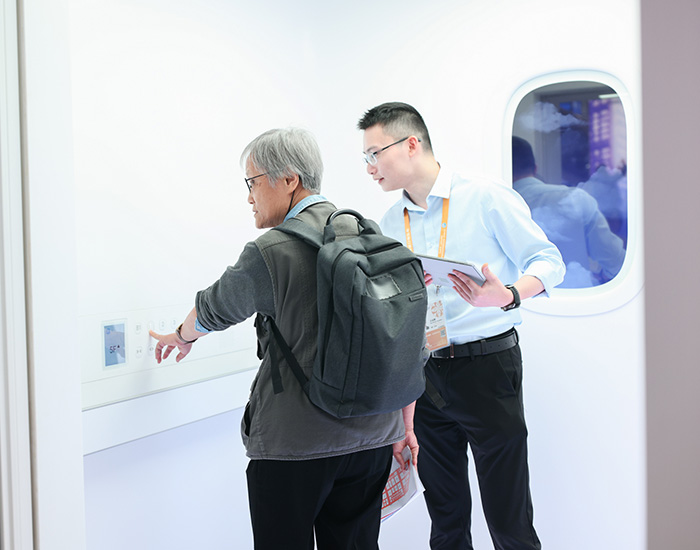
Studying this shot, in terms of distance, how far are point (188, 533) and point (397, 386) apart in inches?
52.0

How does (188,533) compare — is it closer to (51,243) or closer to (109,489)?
(109,489)

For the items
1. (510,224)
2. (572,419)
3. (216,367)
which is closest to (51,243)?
(216,367)

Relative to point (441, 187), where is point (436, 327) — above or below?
below

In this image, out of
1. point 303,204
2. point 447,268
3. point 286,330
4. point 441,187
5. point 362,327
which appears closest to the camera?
point 362,327

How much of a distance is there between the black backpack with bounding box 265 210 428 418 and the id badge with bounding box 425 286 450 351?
0.61 m

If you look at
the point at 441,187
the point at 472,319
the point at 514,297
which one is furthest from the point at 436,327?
the point at 441,187

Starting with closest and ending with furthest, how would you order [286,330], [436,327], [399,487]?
[286,330] < [399,487] < [436,327]

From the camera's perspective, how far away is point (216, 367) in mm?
2311

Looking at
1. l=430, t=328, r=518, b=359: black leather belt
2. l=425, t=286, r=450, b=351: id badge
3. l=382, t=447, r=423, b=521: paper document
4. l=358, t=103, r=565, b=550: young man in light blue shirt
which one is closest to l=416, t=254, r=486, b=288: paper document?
l=358, t=103, r=565, b=550: young man in light blue shirt

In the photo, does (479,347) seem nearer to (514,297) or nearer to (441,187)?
(514,297)

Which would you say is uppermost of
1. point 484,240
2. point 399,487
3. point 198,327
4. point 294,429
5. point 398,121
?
point 398,121

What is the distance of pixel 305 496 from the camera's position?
58.7 inches

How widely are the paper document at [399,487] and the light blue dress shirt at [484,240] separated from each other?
0.52m

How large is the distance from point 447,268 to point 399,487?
30.9 inches
